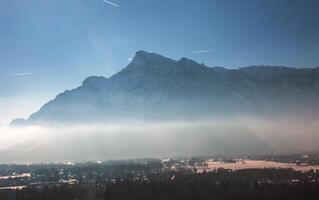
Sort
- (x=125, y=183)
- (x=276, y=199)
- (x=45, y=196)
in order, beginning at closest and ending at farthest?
1. (x=276, y=199)
2. (x=45, y=196)
3. (x=125, y=183)

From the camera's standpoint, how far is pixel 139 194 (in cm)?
16475

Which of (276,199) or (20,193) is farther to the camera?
(20,193)

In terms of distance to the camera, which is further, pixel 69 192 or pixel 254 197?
pixel 69 192

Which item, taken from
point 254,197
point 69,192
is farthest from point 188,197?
point 69,192

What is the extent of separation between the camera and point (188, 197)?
15662 centimetres

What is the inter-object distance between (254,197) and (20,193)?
7447cm

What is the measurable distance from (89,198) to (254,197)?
52333 mm

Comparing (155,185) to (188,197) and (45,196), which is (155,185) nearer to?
(188,197)

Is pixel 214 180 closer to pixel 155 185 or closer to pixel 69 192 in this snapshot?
pixel 155 185

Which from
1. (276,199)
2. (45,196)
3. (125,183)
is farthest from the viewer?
(125,183)

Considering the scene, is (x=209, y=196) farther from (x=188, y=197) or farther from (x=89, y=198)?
(x=89, y=198)

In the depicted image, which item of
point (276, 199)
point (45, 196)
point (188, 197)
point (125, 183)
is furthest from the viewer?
point (125, 183)

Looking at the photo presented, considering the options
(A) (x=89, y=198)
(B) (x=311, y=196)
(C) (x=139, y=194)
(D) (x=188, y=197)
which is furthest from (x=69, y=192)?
(B) (x=311, y=196)

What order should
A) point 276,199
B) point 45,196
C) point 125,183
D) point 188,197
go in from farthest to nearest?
point 125,183, point 45,196, point 188,197, point 276,199
